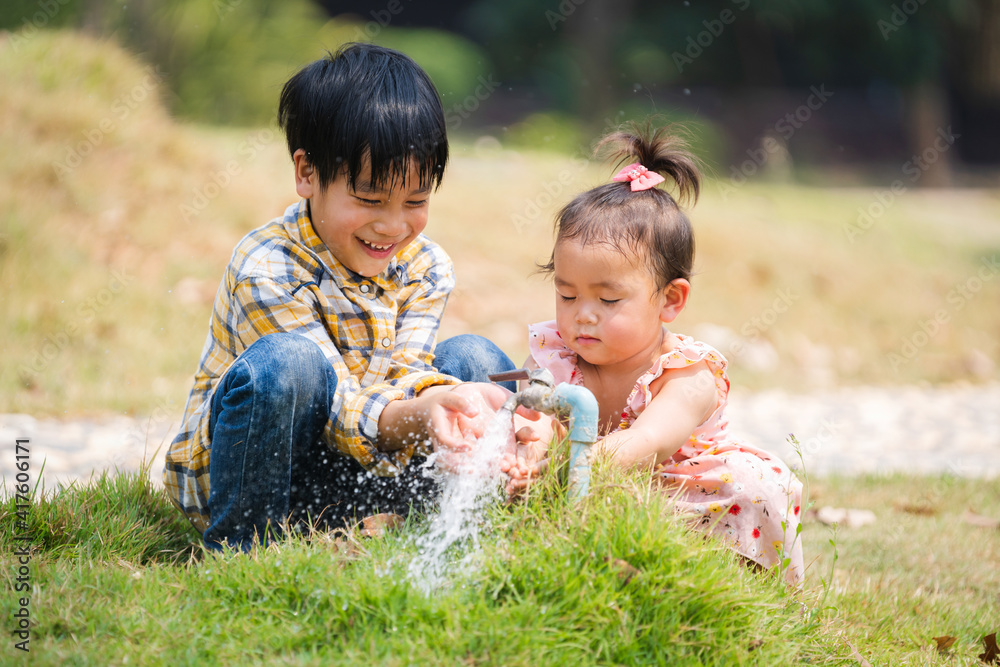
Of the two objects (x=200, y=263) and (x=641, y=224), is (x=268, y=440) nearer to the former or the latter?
(x=641, y=224)

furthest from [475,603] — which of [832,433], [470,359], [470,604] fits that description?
[832,433]

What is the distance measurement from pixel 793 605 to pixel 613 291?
95 centimetres

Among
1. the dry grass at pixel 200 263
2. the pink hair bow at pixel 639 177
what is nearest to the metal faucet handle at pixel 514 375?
the pink hair bow at pixel 639 177

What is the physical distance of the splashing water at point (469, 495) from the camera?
2199mm

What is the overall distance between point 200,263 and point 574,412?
501 cm

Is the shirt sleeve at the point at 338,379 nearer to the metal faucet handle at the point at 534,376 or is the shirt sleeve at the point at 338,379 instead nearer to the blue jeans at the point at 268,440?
the blue jeans at the point at 268,440

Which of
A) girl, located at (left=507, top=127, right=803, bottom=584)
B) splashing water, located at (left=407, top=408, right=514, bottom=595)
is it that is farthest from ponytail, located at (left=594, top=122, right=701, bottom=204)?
splashing water, located at (left=407, top=408, right=514, bottom=595)

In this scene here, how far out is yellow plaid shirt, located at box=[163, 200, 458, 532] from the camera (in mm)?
2520

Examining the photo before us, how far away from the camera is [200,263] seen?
21.6 ft

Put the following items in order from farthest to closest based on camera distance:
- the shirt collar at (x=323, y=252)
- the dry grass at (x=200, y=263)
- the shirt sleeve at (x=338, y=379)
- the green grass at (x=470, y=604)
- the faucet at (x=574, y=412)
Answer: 1. the dry grass at (x=200, y=263)
2. the shirt collar at (x=323, y=252)
3. the shirt sleeve at (x=338, y=379)
4. the faucet at (x=574, y=412)
5. the green grass at (x=470, y=604)

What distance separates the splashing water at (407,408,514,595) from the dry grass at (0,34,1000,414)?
1.85 metres

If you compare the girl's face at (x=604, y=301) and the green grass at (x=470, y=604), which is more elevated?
the girl's face at (x=604, y=301)

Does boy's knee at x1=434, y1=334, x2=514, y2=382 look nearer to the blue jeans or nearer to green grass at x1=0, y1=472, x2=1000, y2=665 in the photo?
the blue jeans

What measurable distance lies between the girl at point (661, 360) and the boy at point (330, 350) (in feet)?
1.33
